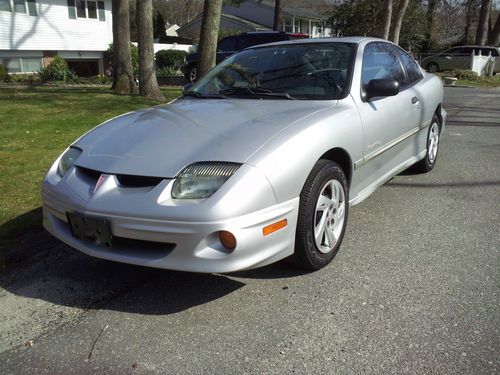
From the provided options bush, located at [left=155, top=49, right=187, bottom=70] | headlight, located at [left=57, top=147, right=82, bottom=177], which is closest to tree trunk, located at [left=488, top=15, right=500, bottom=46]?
bush, located at [left=155, top=49, right=187, bottom=70]

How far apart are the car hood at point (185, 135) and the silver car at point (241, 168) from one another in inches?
0.4

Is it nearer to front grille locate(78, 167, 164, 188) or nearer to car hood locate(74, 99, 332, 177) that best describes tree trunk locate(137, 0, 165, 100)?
car hood locate(74, 99, 332, 177)

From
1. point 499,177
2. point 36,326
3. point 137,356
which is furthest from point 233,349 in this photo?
point 499,177

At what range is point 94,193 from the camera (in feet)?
9.18

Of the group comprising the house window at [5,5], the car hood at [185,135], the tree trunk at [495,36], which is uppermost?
the house window at [5,5]

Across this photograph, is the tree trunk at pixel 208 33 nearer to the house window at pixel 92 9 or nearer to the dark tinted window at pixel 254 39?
the dark tinted window at pixel 254 39

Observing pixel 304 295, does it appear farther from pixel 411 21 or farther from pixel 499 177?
pixel 411 21

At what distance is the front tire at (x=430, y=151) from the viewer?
548 cm

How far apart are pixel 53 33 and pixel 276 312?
27.9 meters

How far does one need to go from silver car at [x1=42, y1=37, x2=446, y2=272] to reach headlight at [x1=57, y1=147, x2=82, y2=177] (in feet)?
0.04

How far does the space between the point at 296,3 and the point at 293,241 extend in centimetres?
7414

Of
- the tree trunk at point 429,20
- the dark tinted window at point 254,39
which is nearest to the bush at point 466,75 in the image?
the dark tinted window at point 254,39

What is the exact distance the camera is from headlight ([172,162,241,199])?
8.70 feet

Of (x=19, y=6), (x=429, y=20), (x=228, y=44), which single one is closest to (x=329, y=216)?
(x=228, y=44)
